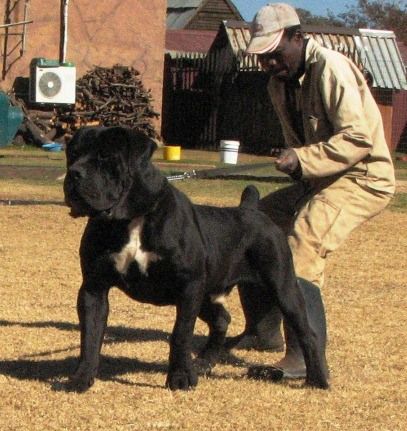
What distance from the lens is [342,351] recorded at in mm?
7477

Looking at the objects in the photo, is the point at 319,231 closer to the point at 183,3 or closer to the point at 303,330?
the point at 303,330

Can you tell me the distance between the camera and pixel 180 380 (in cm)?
618

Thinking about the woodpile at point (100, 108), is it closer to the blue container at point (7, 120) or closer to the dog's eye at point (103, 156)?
the blue container at point (7, 120)

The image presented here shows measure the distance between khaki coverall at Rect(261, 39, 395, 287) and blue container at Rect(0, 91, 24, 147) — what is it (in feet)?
64.1

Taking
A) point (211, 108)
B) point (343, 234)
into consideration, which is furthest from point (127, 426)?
point (211, 108)

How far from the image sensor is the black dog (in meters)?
5.75

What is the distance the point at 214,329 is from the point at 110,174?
1.67 meters

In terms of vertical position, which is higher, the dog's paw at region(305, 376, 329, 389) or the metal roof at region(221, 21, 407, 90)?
the metal roof at region(221, 21, 407, 90)

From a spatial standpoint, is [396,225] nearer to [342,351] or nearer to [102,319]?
[342,351]

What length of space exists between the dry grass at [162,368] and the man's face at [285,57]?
5.43 feet

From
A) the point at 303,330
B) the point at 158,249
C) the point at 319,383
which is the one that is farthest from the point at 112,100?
the point at 158,249

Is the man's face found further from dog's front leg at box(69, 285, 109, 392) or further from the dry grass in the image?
the dry grass

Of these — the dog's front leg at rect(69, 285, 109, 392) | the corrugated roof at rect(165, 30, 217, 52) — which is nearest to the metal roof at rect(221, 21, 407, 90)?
the corrugated roof at rect(165, 30, 217, 52)

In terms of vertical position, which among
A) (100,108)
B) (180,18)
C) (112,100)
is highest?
(180,18)
